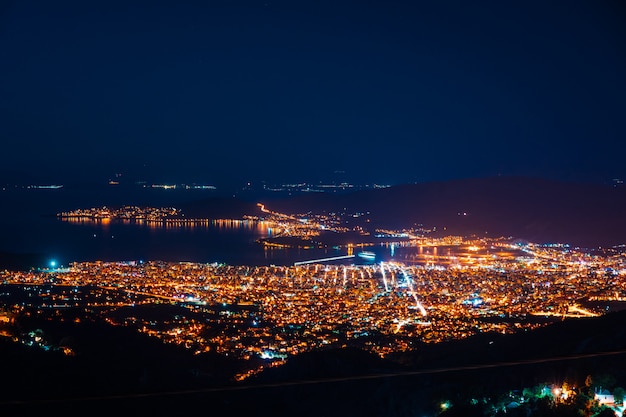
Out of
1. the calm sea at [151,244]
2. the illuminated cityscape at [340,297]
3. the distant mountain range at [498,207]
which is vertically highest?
the distant mountain range at [498,207]

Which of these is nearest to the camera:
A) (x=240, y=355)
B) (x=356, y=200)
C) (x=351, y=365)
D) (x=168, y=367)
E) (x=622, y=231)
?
(x=351, y=365)

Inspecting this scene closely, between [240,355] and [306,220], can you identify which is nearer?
[240,355]

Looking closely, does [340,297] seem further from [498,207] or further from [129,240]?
[498,207]

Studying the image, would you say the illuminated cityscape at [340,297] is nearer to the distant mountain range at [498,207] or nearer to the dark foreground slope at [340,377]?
the dark foreground slope at [340,377]

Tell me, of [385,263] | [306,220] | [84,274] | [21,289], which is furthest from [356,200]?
[21,289]

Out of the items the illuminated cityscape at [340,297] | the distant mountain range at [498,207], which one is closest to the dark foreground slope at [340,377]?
the illuminated cityscape at [340,297]

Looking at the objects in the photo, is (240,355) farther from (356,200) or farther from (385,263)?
(356,200)

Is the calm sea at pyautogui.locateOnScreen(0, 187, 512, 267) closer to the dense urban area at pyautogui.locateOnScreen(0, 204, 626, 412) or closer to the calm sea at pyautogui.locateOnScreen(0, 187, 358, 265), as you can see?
the calm sea at pyautogui.locateOnScreen(0, 187, 358, 265)
